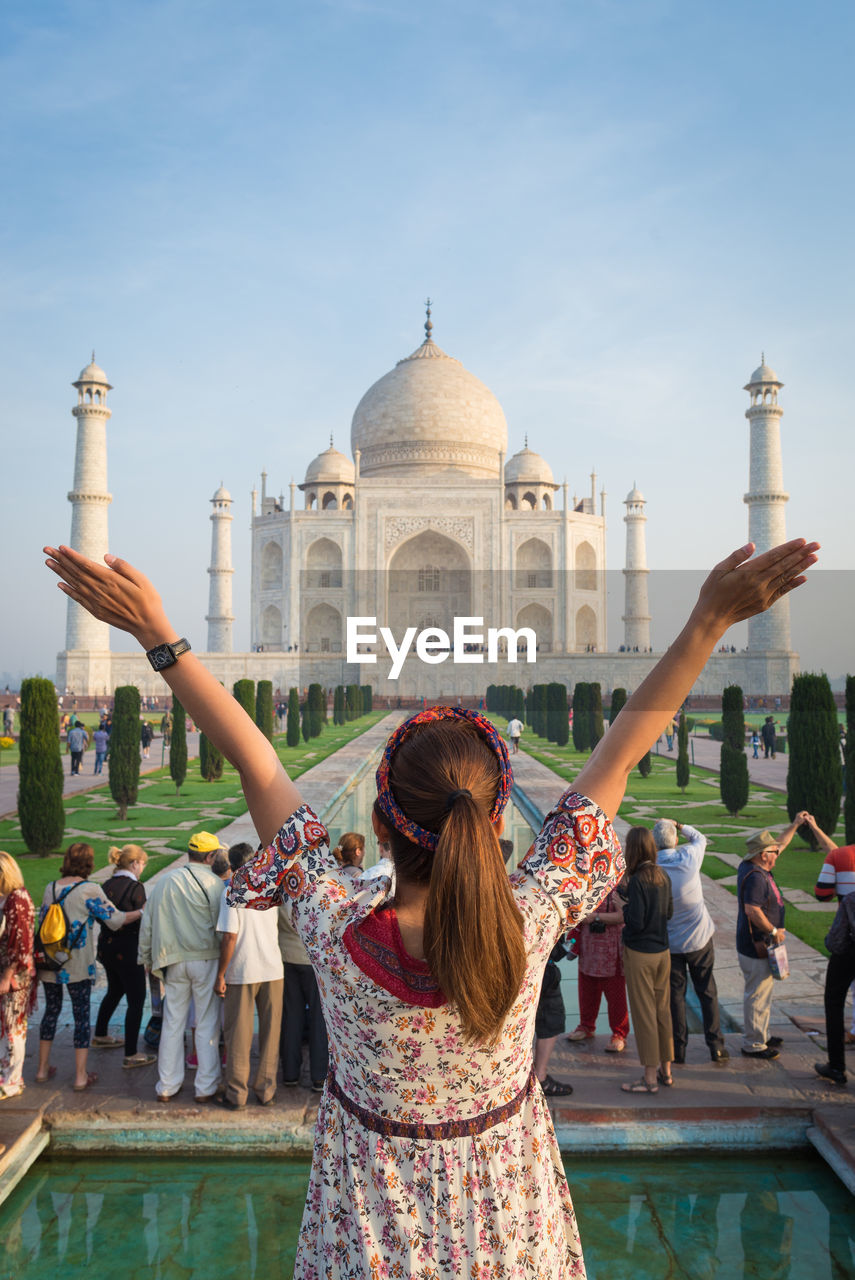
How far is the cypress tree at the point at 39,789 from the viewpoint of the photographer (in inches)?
254

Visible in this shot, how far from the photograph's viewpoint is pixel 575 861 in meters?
0.93

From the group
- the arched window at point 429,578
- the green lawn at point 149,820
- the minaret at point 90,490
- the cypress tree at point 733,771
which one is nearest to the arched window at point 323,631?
the arched window at point 429,578

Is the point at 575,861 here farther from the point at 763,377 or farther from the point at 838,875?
the point at 763,377

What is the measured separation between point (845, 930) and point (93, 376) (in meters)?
23.1

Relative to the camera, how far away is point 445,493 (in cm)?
2767

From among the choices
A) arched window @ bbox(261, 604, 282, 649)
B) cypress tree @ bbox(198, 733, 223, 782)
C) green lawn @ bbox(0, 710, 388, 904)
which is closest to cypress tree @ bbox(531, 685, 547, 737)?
green lawn @ bbox(0, 710, 388, 904)

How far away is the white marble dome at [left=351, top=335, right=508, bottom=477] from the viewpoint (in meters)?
30.2

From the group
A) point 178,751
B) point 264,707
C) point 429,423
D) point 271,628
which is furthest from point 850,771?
point 429,423

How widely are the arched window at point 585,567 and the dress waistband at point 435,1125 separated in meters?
28.2

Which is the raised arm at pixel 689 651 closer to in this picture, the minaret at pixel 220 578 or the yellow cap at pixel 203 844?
the yellow cap at pixel 203 844

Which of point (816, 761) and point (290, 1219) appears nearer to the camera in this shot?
point (290, 1219)

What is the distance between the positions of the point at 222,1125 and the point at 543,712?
1485 cm

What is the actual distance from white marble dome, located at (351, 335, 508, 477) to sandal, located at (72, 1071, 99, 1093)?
2781 cm

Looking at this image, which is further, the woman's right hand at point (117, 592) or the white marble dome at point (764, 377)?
the white marble dome at point (764, 377)
